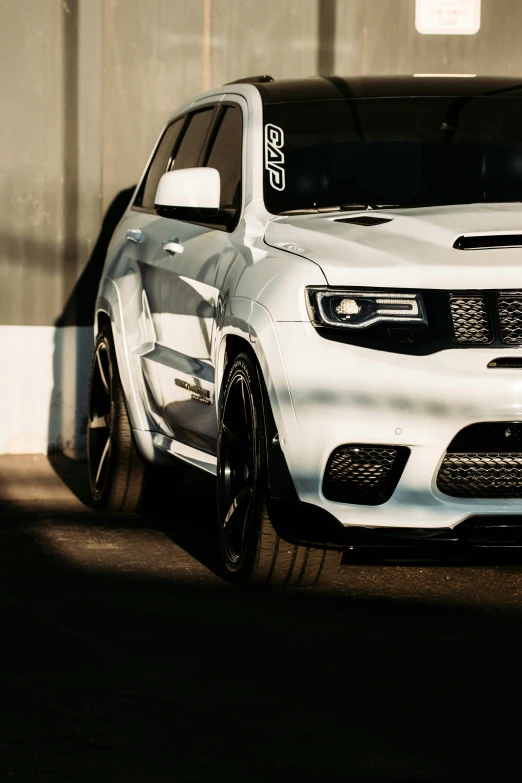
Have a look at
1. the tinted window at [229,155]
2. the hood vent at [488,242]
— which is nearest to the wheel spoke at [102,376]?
the tinted window at [229,155]


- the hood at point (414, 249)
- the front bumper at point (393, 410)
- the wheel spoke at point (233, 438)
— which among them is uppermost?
the hood at point (414, 249)

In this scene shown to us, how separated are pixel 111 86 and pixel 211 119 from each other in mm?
2927

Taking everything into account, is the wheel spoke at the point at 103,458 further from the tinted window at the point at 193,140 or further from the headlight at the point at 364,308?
the headlight at the point at 364,308

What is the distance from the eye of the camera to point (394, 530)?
537 centimetres

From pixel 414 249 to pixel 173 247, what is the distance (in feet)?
5.66

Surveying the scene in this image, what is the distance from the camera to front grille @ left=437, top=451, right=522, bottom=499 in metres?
5.28

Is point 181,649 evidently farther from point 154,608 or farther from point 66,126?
point 66,126

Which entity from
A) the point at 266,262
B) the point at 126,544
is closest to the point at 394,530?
the point at 266,262

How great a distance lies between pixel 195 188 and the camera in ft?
20.9

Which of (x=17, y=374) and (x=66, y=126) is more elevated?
(x=66, y=126)

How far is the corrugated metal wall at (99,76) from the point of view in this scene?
984cm

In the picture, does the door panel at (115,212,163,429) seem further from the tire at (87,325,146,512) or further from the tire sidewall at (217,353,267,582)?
the tire sidewall at (217,353,267,582)

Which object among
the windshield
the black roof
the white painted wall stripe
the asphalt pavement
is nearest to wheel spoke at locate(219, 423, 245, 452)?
the asphalt pavement

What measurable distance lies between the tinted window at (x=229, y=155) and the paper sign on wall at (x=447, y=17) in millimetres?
3837
